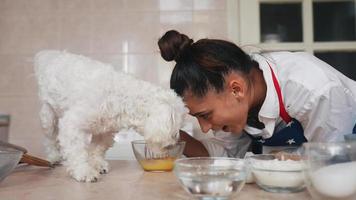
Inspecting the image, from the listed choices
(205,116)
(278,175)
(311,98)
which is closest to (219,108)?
(205,116)

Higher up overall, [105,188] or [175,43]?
[175,43]

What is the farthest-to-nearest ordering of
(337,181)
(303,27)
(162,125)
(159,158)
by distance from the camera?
(303,27)
(159,158)
(162,125)
(337,181)

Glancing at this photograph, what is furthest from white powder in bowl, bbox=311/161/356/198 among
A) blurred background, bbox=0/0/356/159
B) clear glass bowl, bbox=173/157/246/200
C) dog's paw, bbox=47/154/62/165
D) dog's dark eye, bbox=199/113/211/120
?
blurred background, bbox=0/0/356/159

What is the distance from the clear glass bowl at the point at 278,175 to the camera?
2.38ft

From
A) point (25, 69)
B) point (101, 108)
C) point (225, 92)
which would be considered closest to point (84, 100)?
point (101, 108)

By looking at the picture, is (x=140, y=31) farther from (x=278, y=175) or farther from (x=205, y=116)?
(x=278, y=175)

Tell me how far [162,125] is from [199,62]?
24 cm

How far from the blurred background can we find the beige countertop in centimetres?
105

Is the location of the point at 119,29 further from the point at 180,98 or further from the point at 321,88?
the point at 321,88

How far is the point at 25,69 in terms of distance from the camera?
80.6 inches

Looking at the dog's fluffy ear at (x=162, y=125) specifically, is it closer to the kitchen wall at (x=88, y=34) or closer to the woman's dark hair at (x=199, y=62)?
the woman's dark hair at (x=199, y=62)

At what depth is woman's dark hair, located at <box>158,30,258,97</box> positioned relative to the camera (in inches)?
42.5

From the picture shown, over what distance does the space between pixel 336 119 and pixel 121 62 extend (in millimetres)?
1224

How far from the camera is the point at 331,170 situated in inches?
24.2
